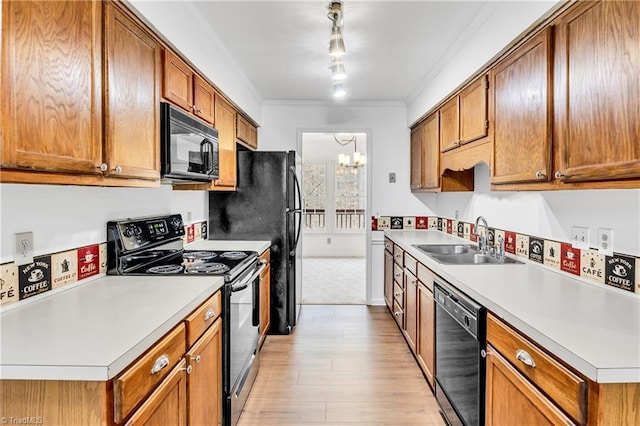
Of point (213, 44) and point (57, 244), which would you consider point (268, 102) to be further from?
point (57, 244)

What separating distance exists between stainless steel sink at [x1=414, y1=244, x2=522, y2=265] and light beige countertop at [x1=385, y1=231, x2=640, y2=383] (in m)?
0.37

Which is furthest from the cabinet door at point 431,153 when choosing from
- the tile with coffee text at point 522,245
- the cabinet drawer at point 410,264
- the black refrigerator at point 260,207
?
the black refrigerator at point 260,207

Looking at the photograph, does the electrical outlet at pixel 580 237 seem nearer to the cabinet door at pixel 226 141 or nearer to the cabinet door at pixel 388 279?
the cabinet door at pixel 388 279

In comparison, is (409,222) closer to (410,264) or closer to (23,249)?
(410,264)

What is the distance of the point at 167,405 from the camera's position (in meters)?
1.35

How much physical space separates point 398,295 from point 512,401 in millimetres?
2232

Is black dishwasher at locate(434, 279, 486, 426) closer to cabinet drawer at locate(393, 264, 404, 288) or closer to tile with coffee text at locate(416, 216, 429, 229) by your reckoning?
cabinet drawer at locate(393, 264, 404, 288)

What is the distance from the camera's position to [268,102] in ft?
14.6

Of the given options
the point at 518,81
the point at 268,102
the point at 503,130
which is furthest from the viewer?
the point at 268,102

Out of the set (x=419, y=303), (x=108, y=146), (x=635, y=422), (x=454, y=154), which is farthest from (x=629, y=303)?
(x=108, y=146)

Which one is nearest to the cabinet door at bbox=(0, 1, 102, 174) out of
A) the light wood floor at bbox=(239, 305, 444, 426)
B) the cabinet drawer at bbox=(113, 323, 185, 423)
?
the cabinet drawer at bbox=(113, 323, 185, 423)

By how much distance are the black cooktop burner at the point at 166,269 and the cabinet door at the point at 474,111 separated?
6.68 ft

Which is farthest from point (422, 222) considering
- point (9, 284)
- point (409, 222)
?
point (9, 284)

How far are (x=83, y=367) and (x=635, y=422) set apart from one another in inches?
Answer: 58.1
